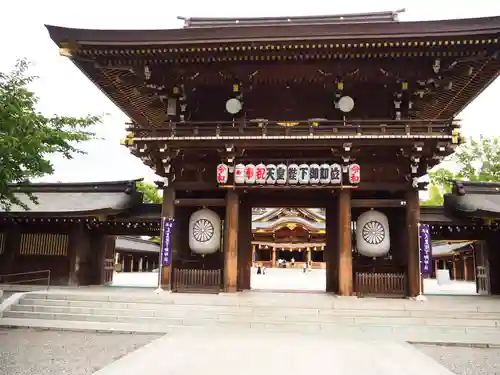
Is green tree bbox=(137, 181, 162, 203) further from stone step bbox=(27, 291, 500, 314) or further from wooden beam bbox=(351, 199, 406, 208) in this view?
wooden beam bbox=(351, 199, 406, 208)

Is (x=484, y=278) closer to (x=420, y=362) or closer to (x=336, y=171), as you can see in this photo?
(x=336, y=171)

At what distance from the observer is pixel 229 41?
38.8 ft

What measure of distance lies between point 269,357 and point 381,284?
6.94m

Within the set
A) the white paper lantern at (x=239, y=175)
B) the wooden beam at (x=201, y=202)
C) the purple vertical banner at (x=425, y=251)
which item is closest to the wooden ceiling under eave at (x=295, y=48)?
the white paper lantern at (x=239, y=175)

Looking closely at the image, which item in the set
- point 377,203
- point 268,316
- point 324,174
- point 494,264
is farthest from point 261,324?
point 494,264

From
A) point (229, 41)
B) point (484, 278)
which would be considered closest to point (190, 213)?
point (229, 41)

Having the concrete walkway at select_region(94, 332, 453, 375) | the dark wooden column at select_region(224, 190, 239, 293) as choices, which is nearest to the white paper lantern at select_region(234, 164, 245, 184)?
the dark wooden column at select_region(224, 190, 239, 293)

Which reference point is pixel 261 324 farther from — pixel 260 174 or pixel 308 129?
pixel 308 129

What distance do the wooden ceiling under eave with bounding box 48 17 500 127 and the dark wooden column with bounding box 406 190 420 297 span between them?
3569mm

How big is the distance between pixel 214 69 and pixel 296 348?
8610 millimetres

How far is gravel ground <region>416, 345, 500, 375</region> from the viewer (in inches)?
281

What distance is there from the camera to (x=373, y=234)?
13.3 m

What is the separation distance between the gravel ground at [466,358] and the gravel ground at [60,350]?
5.93 m

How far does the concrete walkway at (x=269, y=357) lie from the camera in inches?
256
